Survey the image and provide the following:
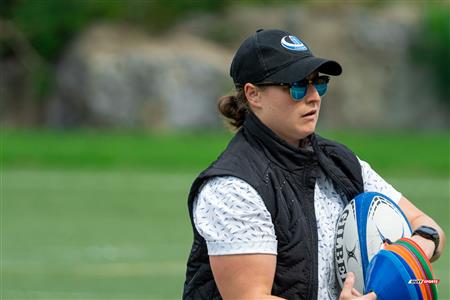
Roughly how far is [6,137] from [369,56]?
347 inches

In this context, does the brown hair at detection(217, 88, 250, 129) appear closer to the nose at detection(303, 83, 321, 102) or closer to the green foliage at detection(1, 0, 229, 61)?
the nose at detection(303, 83, 321, 102)

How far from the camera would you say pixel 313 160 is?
4012 mm

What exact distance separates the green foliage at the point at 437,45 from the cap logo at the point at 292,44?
78.0 feet

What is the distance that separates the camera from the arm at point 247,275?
3.75 meters

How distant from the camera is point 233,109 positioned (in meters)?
4.15

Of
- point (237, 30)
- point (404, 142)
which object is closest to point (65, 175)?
point (404, 142)

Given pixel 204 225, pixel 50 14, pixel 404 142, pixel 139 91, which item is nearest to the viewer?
pixel 204 225

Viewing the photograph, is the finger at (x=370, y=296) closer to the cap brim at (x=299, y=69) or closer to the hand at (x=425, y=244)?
the hand at (x=425, y=244)

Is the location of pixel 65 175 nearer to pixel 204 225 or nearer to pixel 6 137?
pixel 6 137

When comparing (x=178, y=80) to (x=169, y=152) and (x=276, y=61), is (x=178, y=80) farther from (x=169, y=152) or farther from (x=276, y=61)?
(x=276, y=61)

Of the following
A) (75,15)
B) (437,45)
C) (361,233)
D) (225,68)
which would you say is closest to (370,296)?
(361,233)

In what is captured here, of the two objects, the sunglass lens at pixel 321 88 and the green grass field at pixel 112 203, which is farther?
the green grass field at pixel 112 203

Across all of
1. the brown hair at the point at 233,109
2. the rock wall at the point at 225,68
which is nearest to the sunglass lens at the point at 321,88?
the brown hair at the point at 233,109

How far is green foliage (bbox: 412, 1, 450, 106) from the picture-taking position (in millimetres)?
27375
